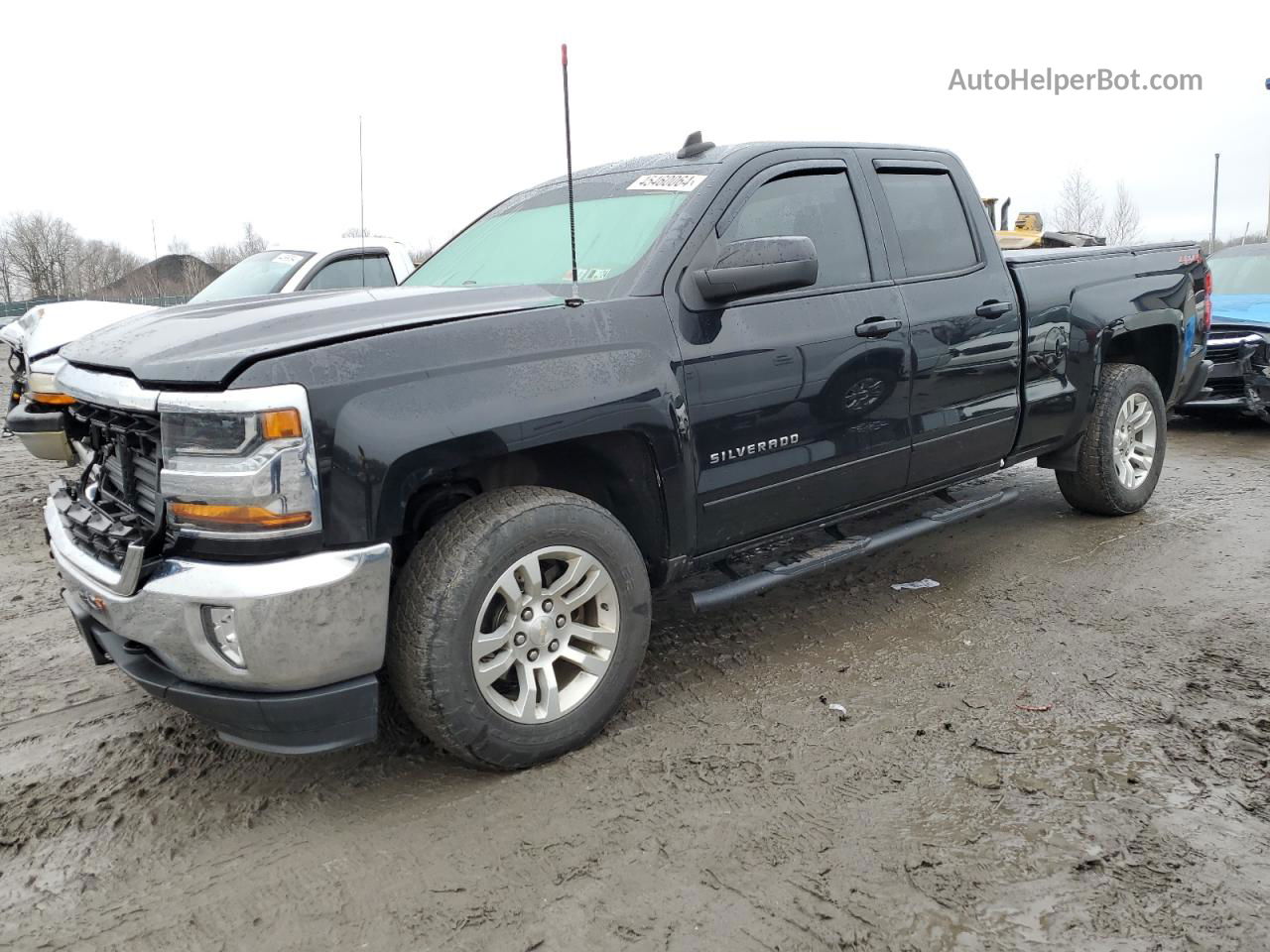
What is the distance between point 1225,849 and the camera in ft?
7.89

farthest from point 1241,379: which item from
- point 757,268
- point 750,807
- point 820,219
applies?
point 750,807

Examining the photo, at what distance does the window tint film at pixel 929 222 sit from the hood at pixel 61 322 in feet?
13.7

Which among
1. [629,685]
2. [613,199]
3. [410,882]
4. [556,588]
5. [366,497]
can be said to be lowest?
[410,882]

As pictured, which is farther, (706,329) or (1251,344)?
(1251,344)

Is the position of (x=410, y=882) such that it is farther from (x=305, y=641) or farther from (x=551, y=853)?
(x=305, y=641)

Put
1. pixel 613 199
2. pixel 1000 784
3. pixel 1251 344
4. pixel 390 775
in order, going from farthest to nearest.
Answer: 1. pixel 1251 344
2. pixel 613 199
3. pixel 390 775
4. pixel 1000 784

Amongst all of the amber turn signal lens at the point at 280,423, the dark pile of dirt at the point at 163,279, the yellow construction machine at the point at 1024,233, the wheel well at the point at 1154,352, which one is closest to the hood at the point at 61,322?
the amber turn signal lens at the point at 280,423

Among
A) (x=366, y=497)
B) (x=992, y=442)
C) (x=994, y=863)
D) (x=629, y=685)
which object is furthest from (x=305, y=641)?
(x=992, y=442)

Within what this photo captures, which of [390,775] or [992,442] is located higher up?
[992,442]

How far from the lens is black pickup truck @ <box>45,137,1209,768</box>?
2449 millimetres

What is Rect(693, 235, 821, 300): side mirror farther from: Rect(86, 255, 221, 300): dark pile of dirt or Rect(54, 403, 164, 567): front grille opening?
Rect(86, 255, 221, 300): dark pile of dirt

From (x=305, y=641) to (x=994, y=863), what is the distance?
72.1 inches

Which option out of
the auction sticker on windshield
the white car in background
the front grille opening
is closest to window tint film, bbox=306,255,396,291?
the white car in background

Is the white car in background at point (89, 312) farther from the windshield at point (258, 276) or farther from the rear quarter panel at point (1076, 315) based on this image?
the rear quarter panel at point (1076, 315)
